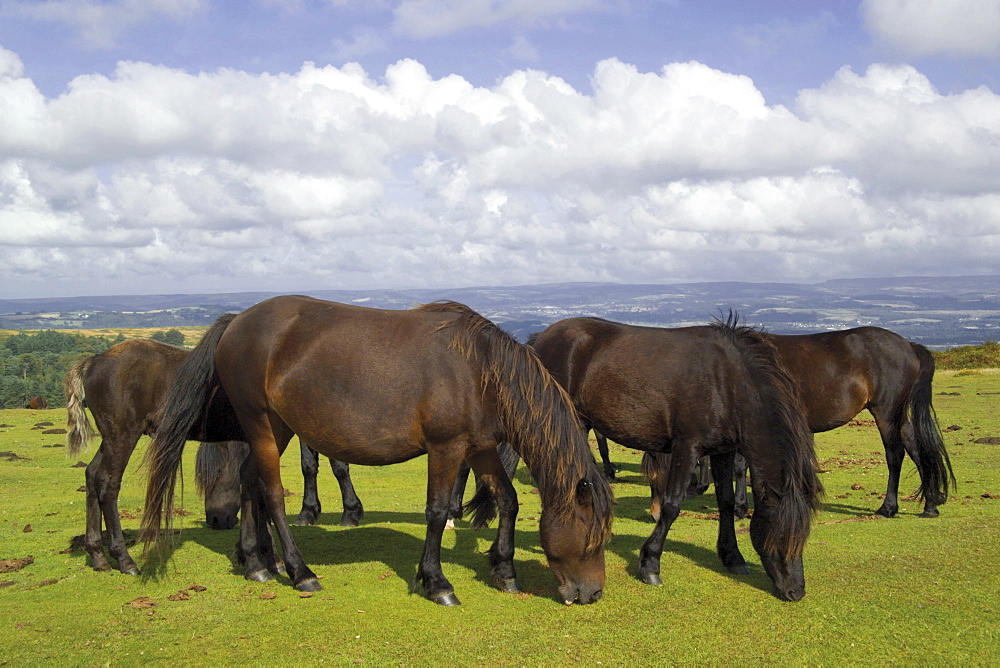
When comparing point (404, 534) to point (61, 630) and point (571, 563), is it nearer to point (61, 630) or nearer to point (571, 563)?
point (571, 563)

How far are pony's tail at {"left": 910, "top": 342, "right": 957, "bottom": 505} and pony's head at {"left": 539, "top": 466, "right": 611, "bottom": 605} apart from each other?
6766 millimetres

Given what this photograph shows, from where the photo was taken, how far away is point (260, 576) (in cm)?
736

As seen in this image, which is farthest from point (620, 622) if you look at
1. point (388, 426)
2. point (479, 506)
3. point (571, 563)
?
point (479, 506)

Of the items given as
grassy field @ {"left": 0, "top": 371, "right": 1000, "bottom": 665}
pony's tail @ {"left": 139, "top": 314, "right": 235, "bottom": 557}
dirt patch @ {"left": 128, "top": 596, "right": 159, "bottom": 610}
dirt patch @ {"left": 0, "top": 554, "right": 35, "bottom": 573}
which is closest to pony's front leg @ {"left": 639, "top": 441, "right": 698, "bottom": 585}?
grassy field @ {"left": 0, "top": 371, "right": 1000, "bottom": 665}

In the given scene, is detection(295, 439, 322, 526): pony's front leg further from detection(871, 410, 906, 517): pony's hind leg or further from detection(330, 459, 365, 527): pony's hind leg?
detection(871, 410, 906, 517): pony's hind leg

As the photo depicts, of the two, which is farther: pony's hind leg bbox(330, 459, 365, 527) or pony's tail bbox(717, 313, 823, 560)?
pony's hind leg bbox(330, 459, 365, 527)

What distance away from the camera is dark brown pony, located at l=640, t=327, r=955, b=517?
450 inches

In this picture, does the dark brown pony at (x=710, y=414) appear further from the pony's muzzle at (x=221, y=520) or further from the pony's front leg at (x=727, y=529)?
the pony's muzzle at (x=221, y=520)

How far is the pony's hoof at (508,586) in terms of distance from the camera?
7.07m

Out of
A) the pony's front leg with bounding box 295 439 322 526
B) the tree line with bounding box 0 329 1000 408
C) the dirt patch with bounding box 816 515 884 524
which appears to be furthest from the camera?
the tree line with bounding box 0 329 1000 408

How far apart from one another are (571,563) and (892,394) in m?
7.68

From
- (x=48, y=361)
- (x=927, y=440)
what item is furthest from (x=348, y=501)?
(x=48, y=361)

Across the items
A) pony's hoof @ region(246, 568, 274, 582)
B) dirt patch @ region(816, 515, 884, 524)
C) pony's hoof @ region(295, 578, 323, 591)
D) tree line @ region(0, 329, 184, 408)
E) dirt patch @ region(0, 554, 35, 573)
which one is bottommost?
tree line @ region(0, 329, 184, 408)

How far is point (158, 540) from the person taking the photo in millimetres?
7211
